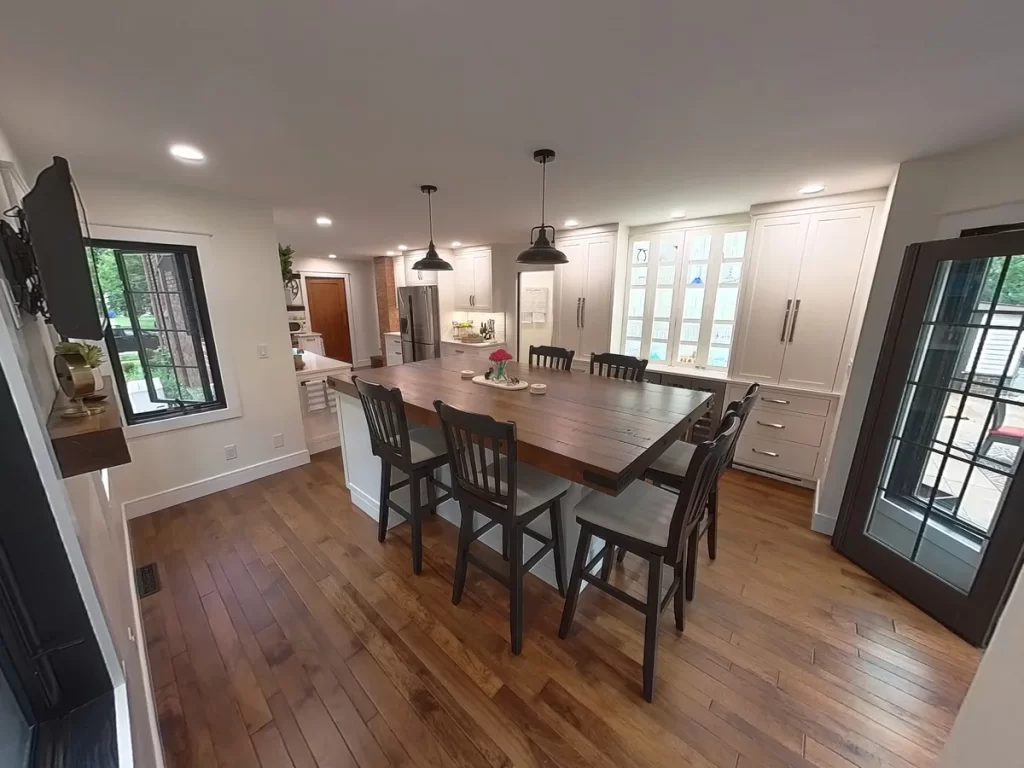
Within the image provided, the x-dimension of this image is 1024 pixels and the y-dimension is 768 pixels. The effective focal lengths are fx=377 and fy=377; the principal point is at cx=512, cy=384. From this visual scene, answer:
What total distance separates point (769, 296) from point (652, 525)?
2.55 meters

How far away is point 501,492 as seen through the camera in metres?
1.65

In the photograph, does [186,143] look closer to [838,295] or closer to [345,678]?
[345,678]

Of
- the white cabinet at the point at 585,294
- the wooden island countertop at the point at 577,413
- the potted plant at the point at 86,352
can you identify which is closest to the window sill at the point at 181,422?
the wooden island countertop at the point at 577,413

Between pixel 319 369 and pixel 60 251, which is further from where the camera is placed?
pixel 319 369

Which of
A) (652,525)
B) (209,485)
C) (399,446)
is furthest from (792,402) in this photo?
(209,485)

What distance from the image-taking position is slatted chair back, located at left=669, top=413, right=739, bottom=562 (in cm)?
129

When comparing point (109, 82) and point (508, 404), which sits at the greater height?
point (109, 82)

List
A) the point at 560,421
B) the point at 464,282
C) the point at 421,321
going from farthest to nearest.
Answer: the point at 421,321
the point at 464,282
the point at 560,421

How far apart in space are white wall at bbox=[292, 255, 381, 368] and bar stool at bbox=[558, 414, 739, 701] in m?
7.33

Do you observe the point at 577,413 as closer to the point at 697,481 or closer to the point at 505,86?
the point at 697,481

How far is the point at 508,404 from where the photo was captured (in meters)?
2.18

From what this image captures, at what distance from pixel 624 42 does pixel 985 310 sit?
2161 millimetres

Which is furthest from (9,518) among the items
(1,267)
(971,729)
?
(971,729)

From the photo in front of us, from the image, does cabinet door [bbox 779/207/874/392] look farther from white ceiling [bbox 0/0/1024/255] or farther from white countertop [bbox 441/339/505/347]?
white countertop [bbox 441/339/505/347]
